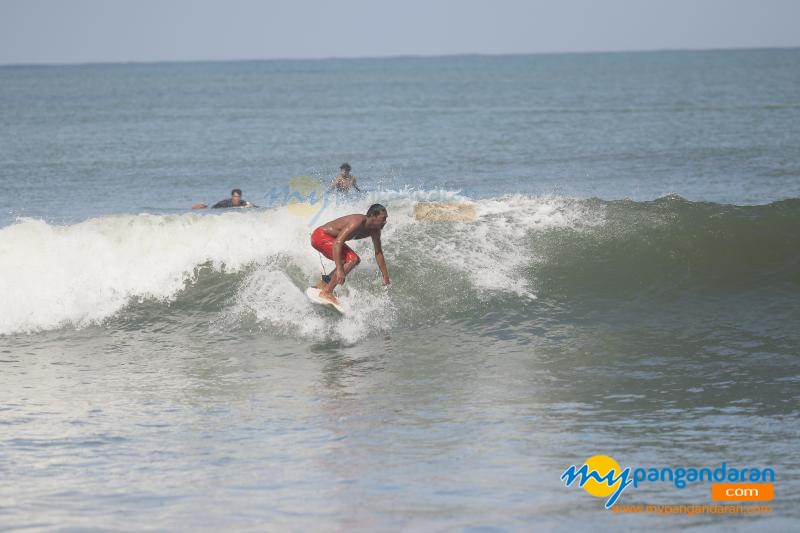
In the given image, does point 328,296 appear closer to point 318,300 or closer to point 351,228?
point 318,300

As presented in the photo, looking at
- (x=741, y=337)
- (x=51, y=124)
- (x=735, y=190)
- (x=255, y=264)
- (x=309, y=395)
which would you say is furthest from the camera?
(x=51, y=124)

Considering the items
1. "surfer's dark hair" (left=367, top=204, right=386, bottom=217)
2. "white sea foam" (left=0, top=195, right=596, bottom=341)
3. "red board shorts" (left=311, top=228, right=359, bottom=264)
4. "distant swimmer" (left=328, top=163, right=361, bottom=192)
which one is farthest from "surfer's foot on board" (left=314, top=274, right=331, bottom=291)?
"distant swimmer" (left=328, top=163, right=361, bottom=192)

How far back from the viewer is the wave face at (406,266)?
39.9 ft

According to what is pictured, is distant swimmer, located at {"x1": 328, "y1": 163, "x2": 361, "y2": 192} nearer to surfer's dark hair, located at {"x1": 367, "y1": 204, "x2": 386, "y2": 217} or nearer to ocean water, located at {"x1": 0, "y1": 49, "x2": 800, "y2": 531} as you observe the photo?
ocean water, located at {"x1": 0, "y1": 49, "x2": 800, "y2": 531}

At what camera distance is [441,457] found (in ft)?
23.7

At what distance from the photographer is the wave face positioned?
12164mm

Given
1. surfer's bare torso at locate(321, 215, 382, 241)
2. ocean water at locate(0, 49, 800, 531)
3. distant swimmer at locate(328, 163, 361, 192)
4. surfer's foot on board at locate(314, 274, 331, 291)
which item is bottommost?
ocean water at locate(0, 49, 800, 531)

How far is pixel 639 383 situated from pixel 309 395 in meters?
3.10

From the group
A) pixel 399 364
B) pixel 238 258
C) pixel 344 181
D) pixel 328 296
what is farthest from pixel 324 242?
pixel 344 181

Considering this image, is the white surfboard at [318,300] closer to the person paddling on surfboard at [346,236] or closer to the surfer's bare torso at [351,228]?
the person paddling on surfboard at [346,236]

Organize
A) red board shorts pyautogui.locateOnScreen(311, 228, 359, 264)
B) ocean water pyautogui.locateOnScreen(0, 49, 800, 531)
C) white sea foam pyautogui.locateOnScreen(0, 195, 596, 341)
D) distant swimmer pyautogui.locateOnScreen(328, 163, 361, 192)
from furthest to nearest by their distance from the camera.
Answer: distant swimmer pyautogui.locateOnScreen(328, 163, 361, 192)
white sea foam pyautogui.locateOnScreen(0, 195, 596, 341)
red board shorts pyautogui.locateOnScreen(311, 228, 359, 264)
ocean water pyautogui.locateOnScreen(0, 49, 800, 531)

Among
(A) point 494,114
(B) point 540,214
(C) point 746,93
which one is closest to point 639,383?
(B) point 540,214

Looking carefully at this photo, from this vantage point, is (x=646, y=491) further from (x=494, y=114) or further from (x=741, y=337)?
(x=494, y=114)

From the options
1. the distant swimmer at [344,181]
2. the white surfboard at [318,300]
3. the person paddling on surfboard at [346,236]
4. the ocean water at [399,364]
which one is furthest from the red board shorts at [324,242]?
the distant swimmer at [344,181]
